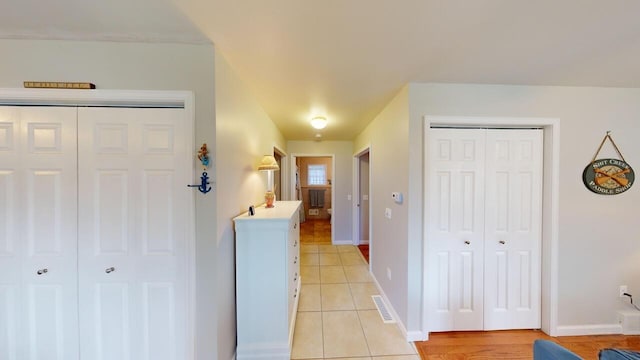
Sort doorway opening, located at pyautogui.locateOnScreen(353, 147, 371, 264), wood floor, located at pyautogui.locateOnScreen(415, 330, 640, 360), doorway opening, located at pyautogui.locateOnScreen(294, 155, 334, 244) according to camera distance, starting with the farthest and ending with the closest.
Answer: doorway opening, located at pyautogui.locateOnScreen(294, 155, 334, 244) < doorway opening, located at pyautogui.locateOnScreen(353, 147, 371, 264) < wood floor, located at pyautogui.locateOnScreen(415, 330, 640, 360)

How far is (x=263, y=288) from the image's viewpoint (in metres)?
1.73

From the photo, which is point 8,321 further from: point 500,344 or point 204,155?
point 500,344

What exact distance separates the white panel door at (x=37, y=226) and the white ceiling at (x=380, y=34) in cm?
Answer: 61

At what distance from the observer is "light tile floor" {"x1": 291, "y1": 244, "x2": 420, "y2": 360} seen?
72.8 inches

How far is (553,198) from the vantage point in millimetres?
2023

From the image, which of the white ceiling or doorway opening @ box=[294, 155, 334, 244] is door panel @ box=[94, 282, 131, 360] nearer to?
the white ceiling

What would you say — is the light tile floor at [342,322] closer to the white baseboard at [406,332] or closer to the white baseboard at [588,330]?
the white baseboard at [406,332]

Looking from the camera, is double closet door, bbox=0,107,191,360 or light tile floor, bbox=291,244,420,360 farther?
light tile floor, bbox=291,244,420,360

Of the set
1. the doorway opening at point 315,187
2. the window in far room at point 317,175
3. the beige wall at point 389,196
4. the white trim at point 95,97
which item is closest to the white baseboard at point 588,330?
the beige wall at point 389,196

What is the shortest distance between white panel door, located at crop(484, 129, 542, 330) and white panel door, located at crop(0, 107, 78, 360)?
134 inches

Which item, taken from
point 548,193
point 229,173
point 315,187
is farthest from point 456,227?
point 315,187

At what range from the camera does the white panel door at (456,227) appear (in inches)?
79.7

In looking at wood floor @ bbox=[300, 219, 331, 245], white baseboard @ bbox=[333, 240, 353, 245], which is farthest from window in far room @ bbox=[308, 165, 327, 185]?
white baseboard @ bbox=[333, 240, 353, 245]

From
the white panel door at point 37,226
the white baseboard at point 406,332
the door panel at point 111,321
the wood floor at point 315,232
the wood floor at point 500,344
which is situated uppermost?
the white panel door at point 37,226
